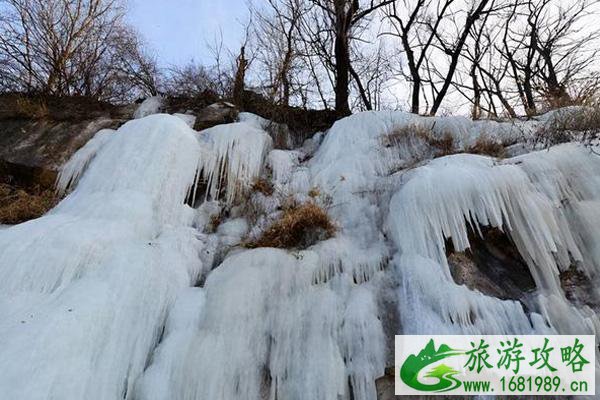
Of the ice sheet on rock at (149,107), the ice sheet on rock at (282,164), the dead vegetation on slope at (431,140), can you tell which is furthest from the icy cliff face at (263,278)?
the ice sheet on rock at (149,107)

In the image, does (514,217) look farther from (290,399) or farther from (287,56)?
(287,56)

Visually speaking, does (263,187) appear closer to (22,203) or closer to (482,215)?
(482,215)

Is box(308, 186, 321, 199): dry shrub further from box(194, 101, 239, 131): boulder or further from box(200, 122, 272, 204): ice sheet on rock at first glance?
box(194, 101, 239, 131): boulder

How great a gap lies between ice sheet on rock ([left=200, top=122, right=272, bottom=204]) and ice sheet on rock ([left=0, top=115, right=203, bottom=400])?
39 cm

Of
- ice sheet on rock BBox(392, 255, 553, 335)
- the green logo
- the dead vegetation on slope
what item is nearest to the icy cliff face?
ice sheet on rock BBox(392, 255, 553, 335)

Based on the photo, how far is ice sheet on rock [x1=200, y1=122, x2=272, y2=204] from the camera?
5.39 metres

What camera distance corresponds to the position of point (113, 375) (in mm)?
2916

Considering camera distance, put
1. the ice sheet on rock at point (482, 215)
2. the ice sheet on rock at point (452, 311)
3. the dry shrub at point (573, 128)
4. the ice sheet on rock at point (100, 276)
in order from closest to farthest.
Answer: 1. the ice sheet on rock at point (100, 276)
2. the ice sheet on rock at point (452, 311)
3. the ice sheet on rock at point (482, 215)
4. the dry shrub at point (573, 128)

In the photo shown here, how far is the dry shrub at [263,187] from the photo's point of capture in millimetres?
5309

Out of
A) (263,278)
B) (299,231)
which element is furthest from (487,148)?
(263,278)

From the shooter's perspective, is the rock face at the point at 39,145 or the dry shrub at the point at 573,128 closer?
the dry shrub at the point at 573,128

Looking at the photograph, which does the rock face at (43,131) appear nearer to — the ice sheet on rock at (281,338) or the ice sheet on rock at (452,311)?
the ice sheet on rock at (281,338)

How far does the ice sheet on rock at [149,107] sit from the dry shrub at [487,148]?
230 inches

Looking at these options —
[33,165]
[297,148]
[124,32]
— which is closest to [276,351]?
[297,148]
